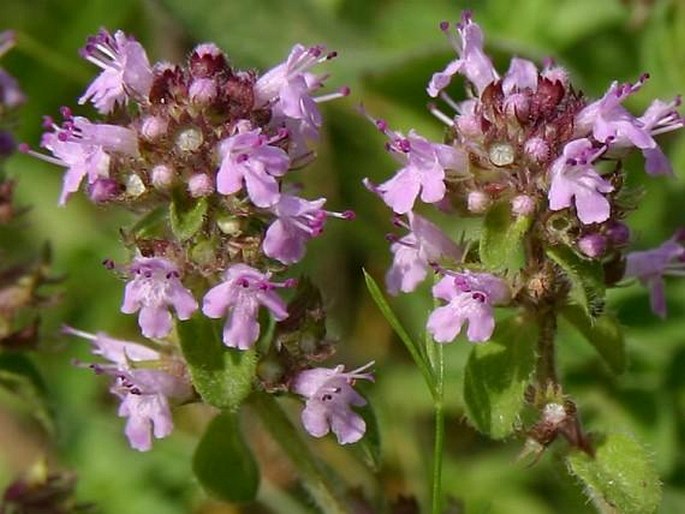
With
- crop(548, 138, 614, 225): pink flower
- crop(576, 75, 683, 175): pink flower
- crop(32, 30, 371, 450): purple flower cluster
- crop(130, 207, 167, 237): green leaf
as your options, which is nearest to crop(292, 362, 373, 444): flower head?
crop(32, 30, 371, 450): purple flower cluster

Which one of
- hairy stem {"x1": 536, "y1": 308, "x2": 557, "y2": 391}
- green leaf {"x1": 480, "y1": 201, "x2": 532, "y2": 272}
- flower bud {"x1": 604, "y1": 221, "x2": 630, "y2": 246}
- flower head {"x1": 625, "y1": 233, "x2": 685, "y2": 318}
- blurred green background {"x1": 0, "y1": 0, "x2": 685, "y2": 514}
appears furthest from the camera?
blurred green background {"x1": 0, "y1": 0, "x2": 685, "y2": 514}

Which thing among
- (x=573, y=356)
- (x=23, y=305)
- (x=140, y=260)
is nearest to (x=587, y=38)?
(x=573, y=356)

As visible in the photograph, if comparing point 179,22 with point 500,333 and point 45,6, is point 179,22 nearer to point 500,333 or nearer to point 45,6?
point 45,6

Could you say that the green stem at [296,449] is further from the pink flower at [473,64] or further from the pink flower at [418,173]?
the pink flower at [473,64]

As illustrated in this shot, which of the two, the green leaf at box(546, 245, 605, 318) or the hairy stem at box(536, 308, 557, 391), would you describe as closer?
the green leaf at box(546, 245, 605, 318)

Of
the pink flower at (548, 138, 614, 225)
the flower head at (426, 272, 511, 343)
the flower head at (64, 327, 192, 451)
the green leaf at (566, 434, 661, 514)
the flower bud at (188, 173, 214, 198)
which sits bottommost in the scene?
the flower head at (64, 327, 192, 451)

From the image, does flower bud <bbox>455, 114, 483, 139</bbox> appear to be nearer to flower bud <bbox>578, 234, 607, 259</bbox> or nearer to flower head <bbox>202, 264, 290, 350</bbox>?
flower bud <bbox>578, 234, 607, 259</bbox>

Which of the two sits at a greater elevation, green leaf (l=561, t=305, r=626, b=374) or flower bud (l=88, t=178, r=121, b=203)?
flower bud (l=88, t=178, r=121, b=203)
